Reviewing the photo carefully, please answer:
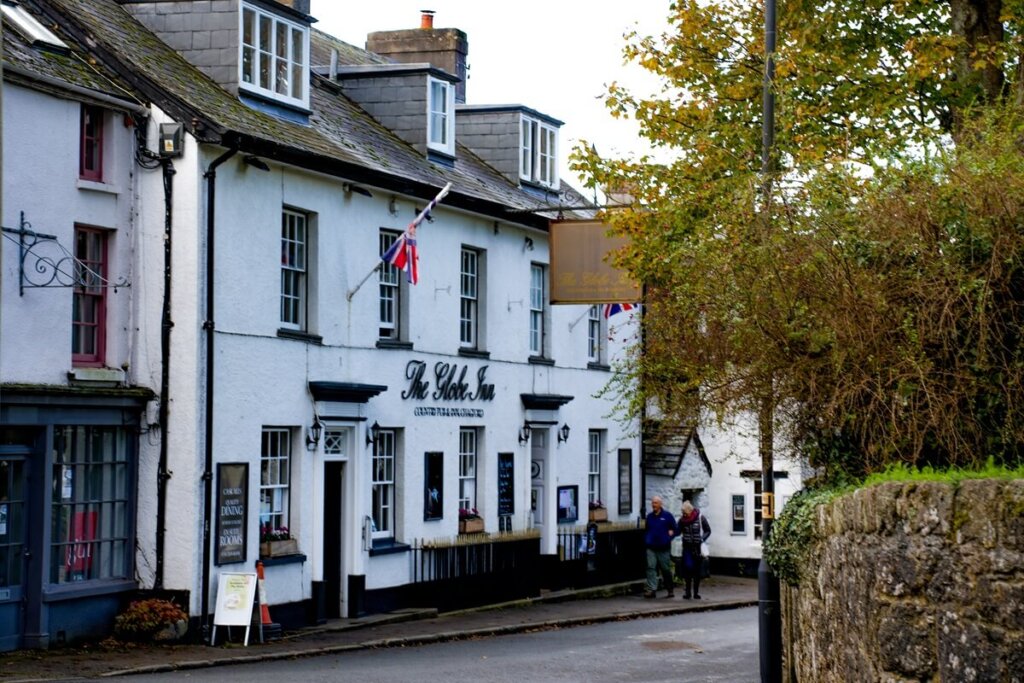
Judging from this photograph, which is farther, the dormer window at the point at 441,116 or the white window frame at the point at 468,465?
the dormer window at the point at 441,116

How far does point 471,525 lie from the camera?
29109mm

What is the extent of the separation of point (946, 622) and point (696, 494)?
30987 millimetres

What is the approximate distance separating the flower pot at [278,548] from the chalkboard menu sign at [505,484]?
7.09m

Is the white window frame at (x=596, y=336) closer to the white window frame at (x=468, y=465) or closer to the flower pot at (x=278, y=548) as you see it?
the white window frame at (x=468, y=465)

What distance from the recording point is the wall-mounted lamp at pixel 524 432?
3111 centimetres

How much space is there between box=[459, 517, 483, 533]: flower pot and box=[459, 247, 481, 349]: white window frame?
308cm

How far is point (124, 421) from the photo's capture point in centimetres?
2098

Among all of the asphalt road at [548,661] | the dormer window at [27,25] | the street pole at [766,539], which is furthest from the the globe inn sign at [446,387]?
the street pole at [766,539]

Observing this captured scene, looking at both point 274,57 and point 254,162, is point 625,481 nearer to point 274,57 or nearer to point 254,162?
point 274,57

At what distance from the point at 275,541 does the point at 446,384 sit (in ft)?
18.9

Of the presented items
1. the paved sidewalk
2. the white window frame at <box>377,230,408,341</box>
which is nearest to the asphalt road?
the paved sidewalk

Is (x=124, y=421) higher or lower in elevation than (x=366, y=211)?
lower

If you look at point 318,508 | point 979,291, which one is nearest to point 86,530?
point 318,508

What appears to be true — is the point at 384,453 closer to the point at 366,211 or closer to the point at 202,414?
the point at 366,211
